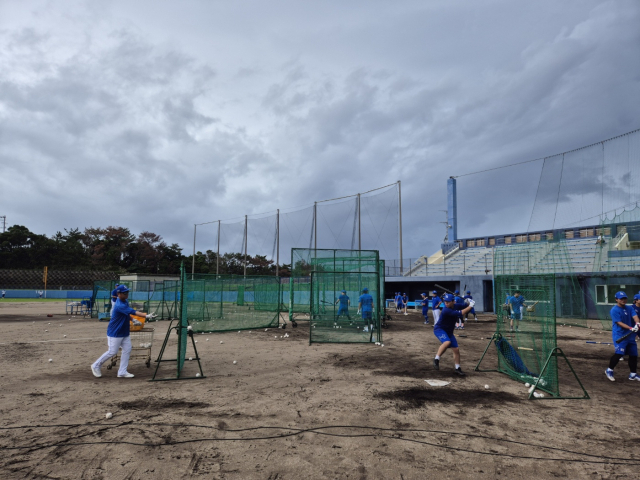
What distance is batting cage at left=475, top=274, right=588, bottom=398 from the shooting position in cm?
720

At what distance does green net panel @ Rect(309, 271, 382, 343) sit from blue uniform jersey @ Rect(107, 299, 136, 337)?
5737 millimetres

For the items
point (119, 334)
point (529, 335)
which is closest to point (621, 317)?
point (529, 335)

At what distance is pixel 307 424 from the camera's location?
5.34m

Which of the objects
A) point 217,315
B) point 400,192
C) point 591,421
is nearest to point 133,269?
point 400,192

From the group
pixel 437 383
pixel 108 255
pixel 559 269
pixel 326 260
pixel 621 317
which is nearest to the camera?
pixel 437 383

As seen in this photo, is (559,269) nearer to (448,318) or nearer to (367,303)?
(367,303)

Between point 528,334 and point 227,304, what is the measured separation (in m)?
16.3

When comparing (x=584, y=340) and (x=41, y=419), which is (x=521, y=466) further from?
(x=584, y=340)

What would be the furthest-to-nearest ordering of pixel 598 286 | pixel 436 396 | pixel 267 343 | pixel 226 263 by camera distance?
pixel 226 263 < pixel 598 286 < pixel 267 343 < pixel 436 396

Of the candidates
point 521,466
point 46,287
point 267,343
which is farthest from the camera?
point 46,287

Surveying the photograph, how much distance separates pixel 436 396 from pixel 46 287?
2521 inches

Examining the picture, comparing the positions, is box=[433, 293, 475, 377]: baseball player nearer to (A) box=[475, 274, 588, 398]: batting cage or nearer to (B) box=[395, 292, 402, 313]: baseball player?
(A) box=[475, 274, 588, 398]: batting cage

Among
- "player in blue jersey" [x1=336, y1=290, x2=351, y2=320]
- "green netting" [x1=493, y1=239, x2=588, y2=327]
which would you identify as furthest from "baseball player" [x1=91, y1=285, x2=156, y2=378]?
"green netting" [x1=493, y1=239, x2=588, y2=327]

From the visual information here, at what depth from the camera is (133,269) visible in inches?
2672
